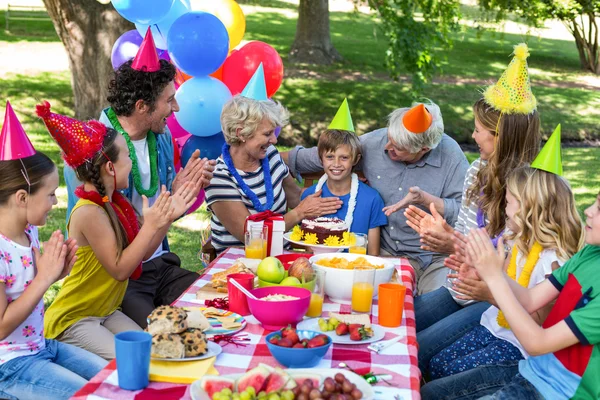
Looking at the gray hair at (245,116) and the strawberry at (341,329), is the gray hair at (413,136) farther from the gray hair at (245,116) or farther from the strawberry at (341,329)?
the strawberry at (341,329)

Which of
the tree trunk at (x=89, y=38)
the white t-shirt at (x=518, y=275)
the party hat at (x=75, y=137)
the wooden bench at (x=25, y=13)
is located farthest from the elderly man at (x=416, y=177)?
the wooden bench at (x=25, y=13)

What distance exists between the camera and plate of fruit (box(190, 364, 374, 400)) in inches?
79.2

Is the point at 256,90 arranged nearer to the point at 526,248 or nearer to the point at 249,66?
the point at 249,66

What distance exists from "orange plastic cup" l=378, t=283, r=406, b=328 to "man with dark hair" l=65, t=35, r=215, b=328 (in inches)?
57.6

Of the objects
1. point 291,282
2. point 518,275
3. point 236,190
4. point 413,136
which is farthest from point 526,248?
point 236,190

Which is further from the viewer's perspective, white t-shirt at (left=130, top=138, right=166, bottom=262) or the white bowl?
white t-shirt at (left=130, top=138, right=166, bottom=262)

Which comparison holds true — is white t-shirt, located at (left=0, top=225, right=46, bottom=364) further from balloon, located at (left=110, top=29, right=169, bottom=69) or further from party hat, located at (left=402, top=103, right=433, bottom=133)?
balloon, located at (left=110, top=29, right=169, bottom=69)

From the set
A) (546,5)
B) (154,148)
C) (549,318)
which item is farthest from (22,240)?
(546,5)

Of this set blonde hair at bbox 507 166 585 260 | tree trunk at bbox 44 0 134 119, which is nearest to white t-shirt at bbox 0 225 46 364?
blonde hair at bbox 507 166 585 260

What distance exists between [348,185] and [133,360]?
2.49m

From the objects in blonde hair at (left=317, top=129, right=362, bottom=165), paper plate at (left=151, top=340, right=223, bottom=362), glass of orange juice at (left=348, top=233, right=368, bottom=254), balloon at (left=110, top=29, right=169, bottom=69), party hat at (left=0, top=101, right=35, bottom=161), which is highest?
balloon at (left=110, top=29, right=169, bottom=69)

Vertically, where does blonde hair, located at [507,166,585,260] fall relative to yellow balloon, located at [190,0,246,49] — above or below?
below

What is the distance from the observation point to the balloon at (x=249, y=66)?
17.5 feet

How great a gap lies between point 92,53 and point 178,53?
190 inches
